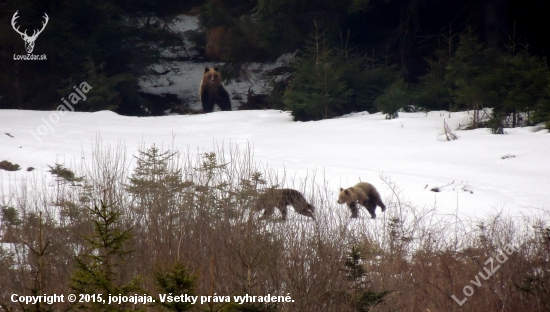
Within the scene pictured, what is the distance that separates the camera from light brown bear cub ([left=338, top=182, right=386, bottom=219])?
24.2 feet

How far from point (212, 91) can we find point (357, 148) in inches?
358

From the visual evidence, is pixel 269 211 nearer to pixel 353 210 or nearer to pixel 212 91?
pixel 353 210

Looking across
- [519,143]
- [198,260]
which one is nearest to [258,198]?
[198,260]

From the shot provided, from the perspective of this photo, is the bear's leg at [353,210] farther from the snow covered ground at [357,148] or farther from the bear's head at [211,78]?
the bear's head at [211,78]

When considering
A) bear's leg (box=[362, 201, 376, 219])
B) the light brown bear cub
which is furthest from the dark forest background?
bear's leg (box=[362, 201, 376, 219])

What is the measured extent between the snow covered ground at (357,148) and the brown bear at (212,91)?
300cm

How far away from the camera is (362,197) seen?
297 inches

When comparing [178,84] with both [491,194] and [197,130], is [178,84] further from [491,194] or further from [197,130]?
[491,194]

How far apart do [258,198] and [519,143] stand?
261 inches

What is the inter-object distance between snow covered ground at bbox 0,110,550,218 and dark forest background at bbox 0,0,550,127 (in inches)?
59.8

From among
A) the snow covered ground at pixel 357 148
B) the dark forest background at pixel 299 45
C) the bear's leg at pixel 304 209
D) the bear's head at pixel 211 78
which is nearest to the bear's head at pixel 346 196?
the snow covered ground at pixel 357 148

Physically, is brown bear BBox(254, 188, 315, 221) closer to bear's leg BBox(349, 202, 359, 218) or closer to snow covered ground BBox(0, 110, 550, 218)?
snow covered ground BBox(0, 110, 550, 218)

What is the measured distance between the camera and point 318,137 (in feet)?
42.2

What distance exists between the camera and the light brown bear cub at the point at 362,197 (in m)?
7.38
